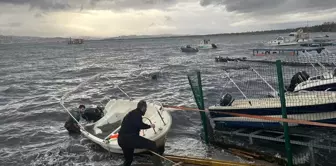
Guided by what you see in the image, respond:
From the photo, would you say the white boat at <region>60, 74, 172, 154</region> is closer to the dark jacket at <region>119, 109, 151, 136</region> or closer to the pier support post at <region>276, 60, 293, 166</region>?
the dark jacket at <region>119, 109, 151, 136</region>

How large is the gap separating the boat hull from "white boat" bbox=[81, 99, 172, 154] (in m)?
1.98

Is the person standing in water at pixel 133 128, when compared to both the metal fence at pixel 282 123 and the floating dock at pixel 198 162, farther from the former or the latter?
the metal fence at pixel 282 123

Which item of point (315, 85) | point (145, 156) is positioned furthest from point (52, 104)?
point (315, 85)

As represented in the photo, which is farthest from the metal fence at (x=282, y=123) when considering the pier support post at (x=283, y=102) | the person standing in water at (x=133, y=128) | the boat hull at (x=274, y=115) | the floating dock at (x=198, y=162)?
the person standing in water at (x=133, y=128)

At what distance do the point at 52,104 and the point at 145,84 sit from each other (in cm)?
954

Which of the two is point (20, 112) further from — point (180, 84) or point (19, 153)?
point (180, 84)

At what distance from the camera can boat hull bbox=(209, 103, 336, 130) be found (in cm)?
1079

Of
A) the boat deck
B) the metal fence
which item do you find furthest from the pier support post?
the boat deck

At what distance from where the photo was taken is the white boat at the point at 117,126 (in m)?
10.3

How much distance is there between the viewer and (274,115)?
37.7 feet

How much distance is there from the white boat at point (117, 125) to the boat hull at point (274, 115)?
1976 millimetres

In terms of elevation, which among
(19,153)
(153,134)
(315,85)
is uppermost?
(315,85)

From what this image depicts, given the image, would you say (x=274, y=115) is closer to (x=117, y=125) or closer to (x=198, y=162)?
(x=198, y=162)

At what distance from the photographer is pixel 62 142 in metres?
14.0
